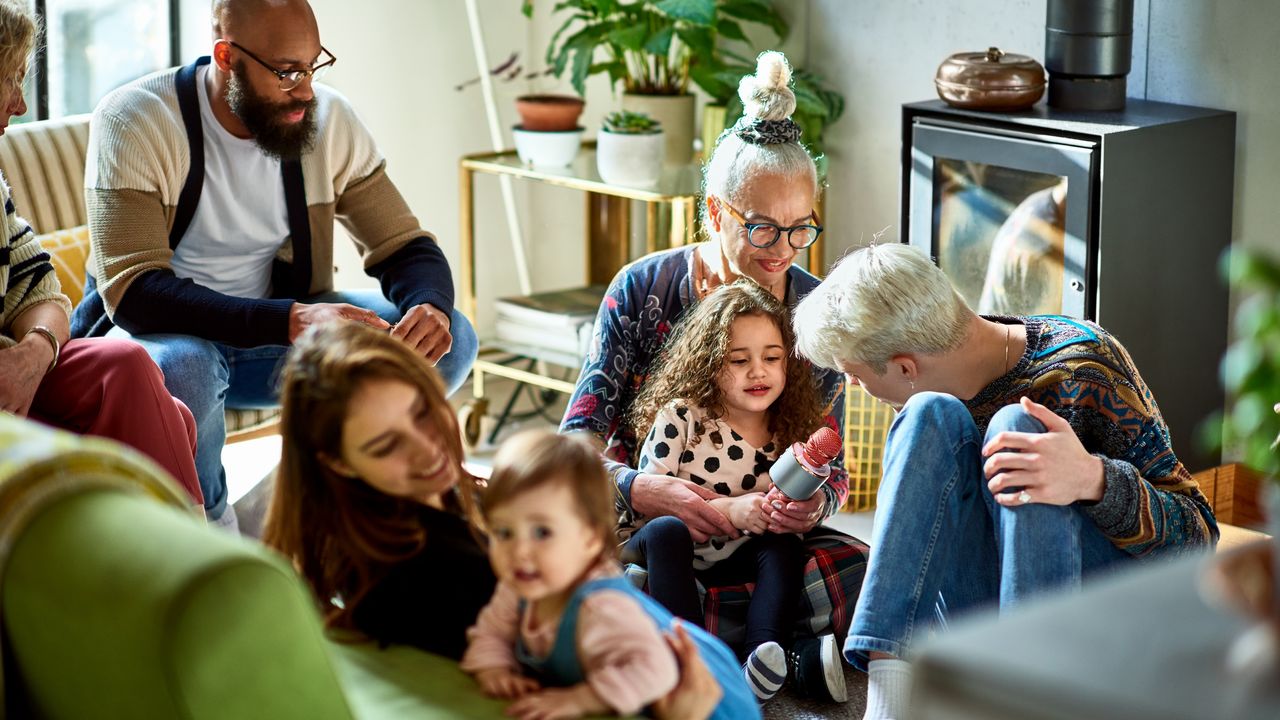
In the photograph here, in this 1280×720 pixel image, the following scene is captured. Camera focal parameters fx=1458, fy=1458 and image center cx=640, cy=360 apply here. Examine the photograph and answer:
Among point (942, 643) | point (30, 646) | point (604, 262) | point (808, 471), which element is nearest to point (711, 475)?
point (808, 471)

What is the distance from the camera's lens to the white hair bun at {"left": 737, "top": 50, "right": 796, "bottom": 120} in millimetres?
2283

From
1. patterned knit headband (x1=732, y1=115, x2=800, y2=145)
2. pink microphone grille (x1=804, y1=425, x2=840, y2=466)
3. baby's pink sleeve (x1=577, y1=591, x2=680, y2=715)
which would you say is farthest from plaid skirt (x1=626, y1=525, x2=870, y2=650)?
baby's pink sleeve (x1=577, y1=591, x2=680, y2=715)

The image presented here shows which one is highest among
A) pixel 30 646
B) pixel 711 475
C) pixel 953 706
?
pixel 953 706

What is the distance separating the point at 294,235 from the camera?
2666 millimetres

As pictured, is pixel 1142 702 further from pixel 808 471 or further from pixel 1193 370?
pixel 1193 370

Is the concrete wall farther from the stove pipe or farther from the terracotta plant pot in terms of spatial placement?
the terracotta plant pot

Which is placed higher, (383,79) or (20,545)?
(383,79)

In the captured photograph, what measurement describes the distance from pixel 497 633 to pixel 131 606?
13.8 inches

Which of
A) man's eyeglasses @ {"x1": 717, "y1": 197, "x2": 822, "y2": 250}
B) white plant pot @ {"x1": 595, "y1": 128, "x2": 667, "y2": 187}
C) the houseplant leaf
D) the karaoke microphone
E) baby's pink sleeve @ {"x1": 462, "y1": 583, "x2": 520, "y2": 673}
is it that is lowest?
the karaoke microphone

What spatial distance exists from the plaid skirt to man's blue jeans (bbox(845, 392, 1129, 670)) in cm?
32

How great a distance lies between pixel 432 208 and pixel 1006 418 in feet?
8.44

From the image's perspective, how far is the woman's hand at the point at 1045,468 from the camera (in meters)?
1.75

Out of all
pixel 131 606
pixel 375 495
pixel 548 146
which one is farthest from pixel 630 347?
pixel 548 146

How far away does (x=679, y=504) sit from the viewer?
7.09 feet
